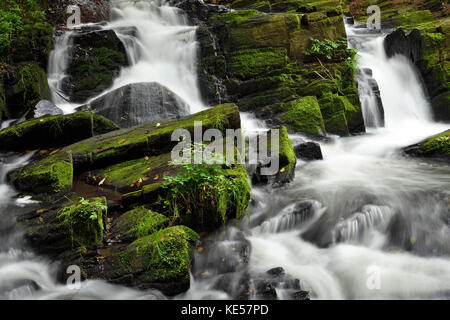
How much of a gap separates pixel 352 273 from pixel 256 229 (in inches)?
57.3

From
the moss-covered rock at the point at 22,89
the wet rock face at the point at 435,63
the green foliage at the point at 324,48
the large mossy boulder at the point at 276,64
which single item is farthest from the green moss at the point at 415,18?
the moss-covered rock at the point at 22,89

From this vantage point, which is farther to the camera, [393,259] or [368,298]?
[393,259]

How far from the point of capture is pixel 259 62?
10.5m

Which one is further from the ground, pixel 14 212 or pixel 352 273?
pixel 14 212

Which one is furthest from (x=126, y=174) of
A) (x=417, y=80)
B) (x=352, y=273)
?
(x=417, y=80)

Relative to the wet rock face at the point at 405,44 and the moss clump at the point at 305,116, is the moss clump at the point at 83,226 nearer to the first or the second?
the moss clump at the point at 305,116

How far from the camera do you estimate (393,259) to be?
13.9 ft

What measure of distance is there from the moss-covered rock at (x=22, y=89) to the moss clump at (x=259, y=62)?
5523 mm

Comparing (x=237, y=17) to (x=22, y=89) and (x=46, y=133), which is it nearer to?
(x=22, y=89)

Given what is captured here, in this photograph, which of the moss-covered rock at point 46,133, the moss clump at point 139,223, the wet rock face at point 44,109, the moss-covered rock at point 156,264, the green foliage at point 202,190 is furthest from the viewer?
the wet rock face at point 44,109

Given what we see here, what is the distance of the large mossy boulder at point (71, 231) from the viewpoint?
156 inches

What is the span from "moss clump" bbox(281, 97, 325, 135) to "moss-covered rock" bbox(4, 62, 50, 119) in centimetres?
639

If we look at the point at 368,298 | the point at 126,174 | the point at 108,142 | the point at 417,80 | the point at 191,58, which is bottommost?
the point at 368,298

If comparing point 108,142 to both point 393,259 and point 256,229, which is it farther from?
point 393,259
